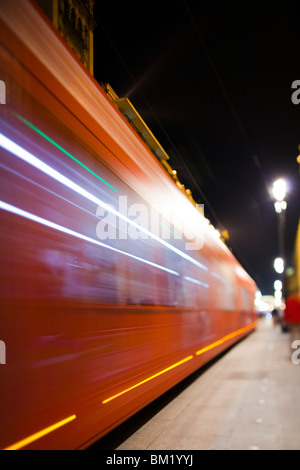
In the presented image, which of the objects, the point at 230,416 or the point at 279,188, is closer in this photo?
the point at 230,416

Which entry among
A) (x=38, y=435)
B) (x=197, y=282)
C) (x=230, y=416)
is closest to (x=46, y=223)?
(x=38, y=435)

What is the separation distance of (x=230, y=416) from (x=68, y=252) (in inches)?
145

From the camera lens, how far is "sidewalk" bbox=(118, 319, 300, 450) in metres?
4.62

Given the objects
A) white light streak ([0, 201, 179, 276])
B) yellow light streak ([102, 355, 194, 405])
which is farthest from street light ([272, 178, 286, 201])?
white light streak ([0, 201, 179, 276])

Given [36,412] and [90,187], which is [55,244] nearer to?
[90,187]

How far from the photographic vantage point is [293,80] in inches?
394

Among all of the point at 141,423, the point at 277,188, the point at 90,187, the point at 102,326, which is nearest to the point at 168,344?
the point at 141,423

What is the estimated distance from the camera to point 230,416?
5.77 m

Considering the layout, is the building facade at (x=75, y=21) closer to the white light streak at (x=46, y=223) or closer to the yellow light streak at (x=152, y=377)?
the yellow light streak at (x=152, y=377)

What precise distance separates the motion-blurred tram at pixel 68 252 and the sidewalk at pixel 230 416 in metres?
0.46

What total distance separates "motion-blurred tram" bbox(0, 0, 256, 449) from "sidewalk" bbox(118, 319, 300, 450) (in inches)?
18.2

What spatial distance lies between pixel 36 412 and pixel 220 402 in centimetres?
459

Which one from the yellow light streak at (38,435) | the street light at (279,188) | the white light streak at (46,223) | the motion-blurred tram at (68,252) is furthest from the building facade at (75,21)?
the yellow light streak at (38,435)

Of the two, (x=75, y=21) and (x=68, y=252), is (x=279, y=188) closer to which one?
(x=75, y=21)
